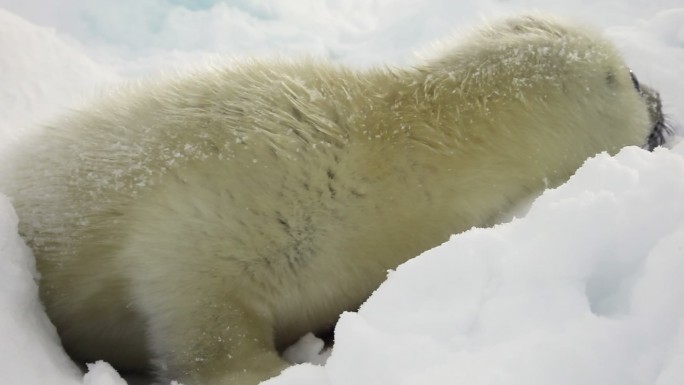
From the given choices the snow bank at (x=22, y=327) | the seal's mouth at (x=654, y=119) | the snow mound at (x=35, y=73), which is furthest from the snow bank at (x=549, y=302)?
the snow mound at (x=35, y=73)

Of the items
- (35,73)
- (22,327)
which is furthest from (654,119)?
(35,73)

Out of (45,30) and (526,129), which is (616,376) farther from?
(45,30)

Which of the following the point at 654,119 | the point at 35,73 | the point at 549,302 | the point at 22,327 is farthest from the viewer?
the point at 35,73

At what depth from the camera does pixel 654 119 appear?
1978 millimetres

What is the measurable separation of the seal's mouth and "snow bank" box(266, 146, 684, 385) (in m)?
0.98

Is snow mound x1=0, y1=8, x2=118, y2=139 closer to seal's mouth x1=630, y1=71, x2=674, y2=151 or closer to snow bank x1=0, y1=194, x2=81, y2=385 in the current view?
snow bank x1=0, y1=194, x2=81, y2=385

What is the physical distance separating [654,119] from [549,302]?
1339mm

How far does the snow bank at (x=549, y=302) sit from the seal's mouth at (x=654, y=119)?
3.22 ft

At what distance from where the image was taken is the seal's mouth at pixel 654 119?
76.9 inches

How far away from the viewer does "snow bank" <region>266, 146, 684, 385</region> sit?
76 centimetres

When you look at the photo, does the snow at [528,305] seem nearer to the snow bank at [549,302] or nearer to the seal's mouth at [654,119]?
the snow bank at [549,302]

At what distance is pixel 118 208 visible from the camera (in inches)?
57.9

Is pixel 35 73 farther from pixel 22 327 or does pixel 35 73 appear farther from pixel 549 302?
pixel 549 302

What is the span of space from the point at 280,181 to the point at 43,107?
2016mm
